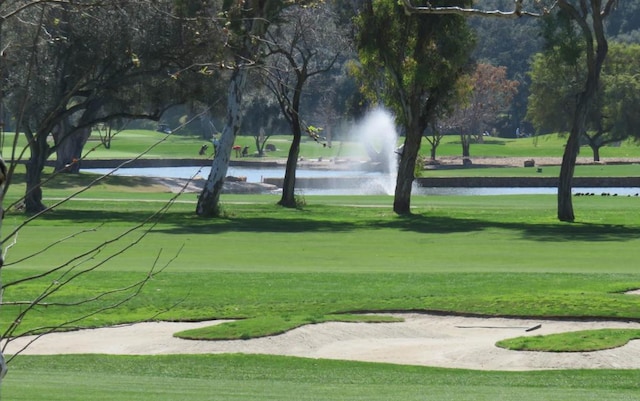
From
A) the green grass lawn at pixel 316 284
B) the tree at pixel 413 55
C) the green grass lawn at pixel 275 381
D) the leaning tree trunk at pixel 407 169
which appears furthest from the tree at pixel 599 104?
the green grass lawn at pixel 275 381

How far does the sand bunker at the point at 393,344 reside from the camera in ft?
50.4

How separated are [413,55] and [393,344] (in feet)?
88.4

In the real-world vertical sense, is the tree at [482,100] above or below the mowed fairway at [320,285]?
above

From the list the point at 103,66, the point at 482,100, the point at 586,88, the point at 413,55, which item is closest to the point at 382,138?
the point at 482,100

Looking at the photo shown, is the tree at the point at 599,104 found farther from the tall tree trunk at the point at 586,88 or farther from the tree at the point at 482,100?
the tall tree trunk at the point at 586,88

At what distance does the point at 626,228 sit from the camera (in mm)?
37188

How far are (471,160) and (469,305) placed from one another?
8534 centimetres

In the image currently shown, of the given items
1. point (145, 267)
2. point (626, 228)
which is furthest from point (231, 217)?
point (145, 267)

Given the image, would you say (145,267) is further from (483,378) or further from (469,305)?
(483,378)

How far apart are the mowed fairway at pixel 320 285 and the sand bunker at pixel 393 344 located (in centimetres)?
44

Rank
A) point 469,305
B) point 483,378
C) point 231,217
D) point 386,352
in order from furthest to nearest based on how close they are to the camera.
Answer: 1. point 231,217
2. point 469,305
3. point 386,352
4. point 483,378

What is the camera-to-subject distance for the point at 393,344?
16828 millimetres

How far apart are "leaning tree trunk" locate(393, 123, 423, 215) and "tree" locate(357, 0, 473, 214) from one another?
0.03 meters

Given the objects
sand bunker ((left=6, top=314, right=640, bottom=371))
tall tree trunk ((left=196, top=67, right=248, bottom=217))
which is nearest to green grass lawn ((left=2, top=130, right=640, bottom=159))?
tall tree trunk ((left=196, top=67, right=248, bottom=217))
